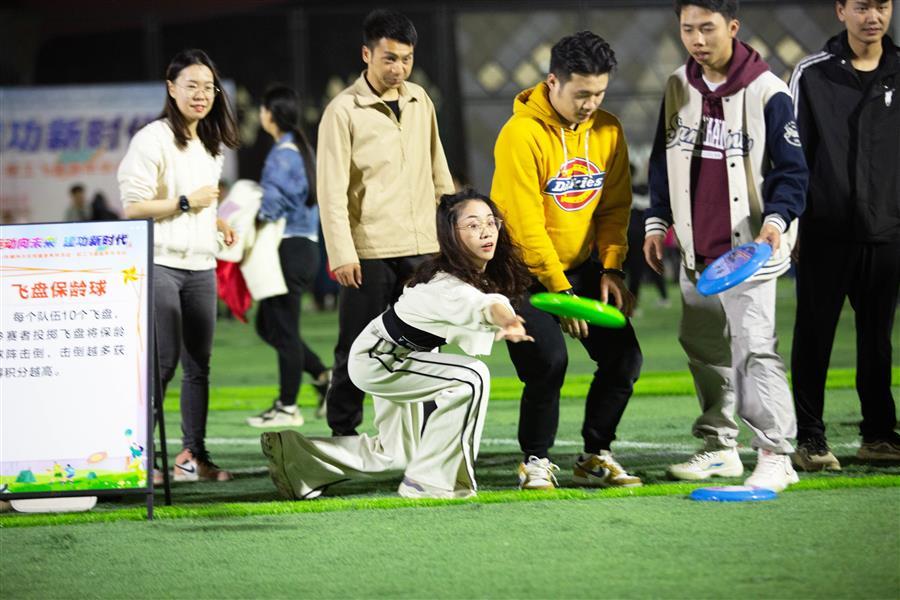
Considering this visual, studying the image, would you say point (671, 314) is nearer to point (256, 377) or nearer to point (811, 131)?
point (256, 377)

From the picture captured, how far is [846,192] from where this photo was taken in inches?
237

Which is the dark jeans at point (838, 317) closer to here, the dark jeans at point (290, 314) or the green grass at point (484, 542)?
the green grass at point (484, 542)

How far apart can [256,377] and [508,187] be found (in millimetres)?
5748

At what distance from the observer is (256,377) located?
36.2 feet

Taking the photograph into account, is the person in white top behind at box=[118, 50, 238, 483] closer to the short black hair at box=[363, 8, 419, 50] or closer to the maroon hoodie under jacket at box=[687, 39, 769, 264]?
the short black hair at box=[363, 8, 419, 50]

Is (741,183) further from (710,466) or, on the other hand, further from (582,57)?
(710,466)

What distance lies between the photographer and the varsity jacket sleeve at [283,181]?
8.25 metres

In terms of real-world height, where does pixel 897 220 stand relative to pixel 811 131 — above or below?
below

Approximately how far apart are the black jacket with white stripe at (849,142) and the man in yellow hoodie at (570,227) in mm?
874

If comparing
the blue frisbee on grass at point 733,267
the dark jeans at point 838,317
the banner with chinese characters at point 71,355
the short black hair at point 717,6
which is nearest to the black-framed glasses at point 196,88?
the banner with chinese characters at point 71,355

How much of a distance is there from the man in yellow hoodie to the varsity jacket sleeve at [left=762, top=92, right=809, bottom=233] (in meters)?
0.68

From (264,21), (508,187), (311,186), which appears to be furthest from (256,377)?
(264,21)

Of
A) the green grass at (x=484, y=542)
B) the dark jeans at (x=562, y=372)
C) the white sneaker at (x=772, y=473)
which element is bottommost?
the green grass at (x=484, y=542)

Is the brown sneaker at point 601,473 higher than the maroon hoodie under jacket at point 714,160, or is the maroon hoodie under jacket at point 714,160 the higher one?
the maroon hoodie under jacket at point 714,160
